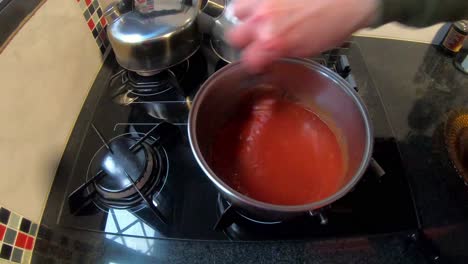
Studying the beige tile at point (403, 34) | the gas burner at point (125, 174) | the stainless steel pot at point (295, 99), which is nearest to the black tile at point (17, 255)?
the gas burner at point (125, 174)

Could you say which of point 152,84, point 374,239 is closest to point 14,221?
point 152,84

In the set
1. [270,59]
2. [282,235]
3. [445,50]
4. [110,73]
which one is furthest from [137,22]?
[445,50]

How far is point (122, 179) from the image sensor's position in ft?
1.65

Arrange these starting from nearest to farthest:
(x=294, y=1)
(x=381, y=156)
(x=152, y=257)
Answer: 1. (x=294, y=1)
2. (x=152, y=257)
3. (x=381, y=156)

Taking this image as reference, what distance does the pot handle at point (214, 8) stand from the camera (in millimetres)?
649

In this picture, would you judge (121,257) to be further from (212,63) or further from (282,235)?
(212,63)

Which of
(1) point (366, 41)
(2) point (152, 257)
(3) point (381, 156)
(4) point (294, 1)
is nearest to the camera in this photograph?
(4) point (294, 1)

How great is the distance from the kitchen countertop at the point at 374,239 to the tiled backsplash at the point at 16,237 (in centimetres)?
2

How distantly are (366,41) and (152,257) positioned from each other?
2.60ft

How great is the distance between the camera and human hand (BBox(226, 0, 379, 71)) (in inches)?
14.1

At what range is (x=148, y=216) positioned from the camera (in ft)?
1.67

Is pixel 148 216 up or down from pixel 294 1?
down

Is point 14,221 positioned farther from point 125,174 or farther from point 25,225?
point 125,174

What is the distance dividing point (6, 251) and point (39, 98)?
0.83ft
